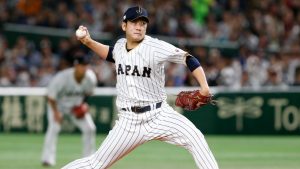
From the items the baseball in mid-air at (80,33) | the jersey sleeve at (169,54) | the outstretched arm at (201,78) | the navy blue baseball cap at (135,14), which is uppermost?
the navy blue baseball cap at (135,14)

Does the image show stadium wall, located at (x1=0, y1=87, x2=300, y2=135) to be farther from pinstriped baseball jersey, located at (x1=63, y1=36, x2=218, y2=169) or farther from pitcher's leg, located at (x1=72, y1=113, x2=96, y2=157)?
pinstriped baseball jersey, located at (x1=63, y1=36, x2=218, y2=169)

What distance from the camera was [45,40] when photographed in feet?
88.1

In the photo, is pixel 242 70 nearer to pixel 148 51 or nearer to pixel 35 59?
pixel 35 59

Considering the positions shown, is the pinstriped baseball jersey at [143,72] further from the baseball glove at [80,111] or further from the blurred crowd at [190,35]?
the blurred crowd at [190,35]

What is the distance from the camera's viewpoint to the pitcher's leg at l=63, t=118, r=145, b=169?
947 cm

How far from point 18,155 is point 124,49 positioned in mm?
8628

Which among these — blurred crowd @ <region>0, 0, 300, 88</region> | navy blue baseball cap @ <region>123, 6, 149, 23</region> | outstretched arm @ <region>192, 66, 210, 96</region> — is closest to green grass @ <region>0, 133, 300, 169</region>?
blurred crowd @ <region>0, 0, 300, 88</region>

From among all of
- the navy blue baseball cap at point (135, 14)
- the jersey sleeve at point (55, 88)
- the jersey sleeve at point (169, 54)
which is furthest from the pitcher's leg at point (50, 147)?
the jersey sleeve at point (169, 54)

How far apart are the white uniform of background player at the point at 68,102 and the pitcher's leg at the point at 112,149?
5993 mm

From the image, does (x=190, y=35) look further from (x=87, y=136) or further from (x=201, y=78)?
(x=201, y=78)

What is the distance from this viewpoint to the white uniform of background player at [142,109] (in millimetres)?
9469

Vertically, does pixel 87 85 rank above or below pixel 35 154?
above

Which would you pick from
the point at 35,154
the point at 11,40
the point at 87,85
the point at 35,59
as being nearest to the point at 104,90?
Answer: the point at 35,59

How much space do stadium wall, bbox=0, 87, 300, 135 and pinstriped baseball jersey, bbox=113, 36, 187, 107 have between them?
1459 cm
